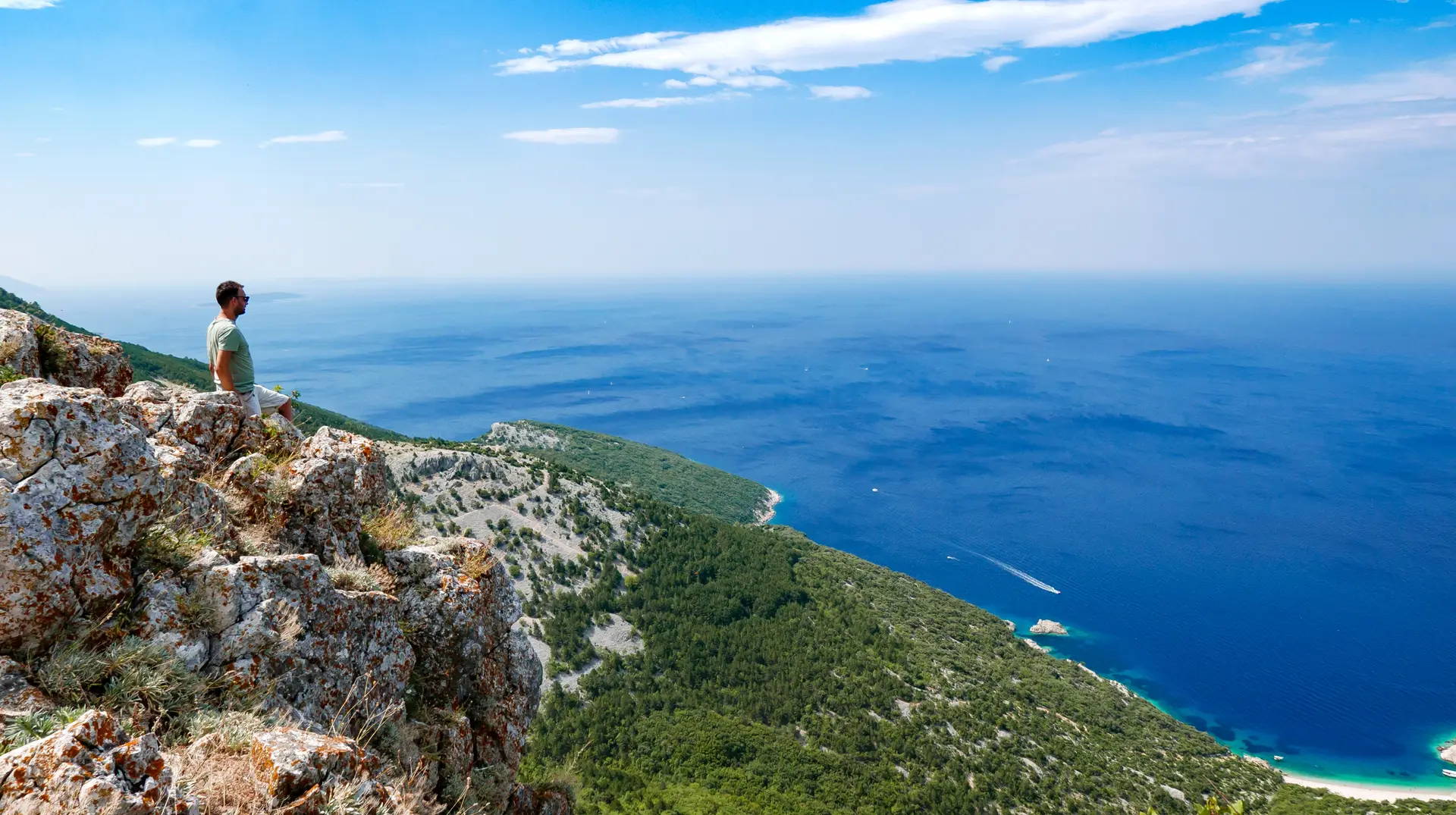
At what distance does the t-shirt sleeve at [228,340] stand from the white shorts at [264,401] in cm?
72

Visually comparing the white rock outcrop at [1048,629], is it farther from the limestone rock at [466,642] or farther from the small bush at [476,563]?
the small bush at [476,563]

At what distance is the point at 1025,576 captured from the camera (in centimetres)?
8512

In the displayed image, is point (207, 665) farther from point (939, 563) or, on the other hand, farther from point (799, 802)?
point (939, 563)

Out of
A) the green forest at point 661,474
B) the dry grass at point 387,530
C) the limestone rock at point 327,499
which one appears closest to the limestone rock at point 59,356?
the limestone rock at point 327,499

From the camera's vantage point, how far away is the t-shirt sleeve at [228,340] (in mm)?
8438

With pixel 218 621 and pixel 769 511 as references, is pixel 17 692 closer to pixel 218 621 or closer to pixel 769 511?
pixel 218 621

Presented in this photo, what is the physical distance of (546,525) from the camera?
161 ft

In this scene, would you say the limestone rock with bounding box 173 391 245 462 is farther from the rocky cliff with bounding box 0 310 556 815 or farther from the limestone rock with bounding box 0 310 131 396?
the limestone rock with bounding box 0 310 131 396

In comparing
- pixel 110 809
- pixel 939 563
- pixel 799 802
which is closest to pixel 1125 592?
pixel 939 563

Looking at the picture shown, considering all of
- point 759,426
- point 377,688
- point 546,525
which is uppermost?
point 377,688

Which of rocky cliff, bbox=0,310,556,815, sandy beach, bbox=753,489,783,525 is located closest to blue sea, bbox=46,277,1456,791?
sandy beach, bbox=753,489,783,525

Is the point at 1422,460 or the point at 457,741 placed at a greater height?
the point at 457,741

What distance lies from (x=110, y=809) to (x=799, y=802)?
31.8m

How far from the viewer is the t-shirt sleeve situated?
844 cm
